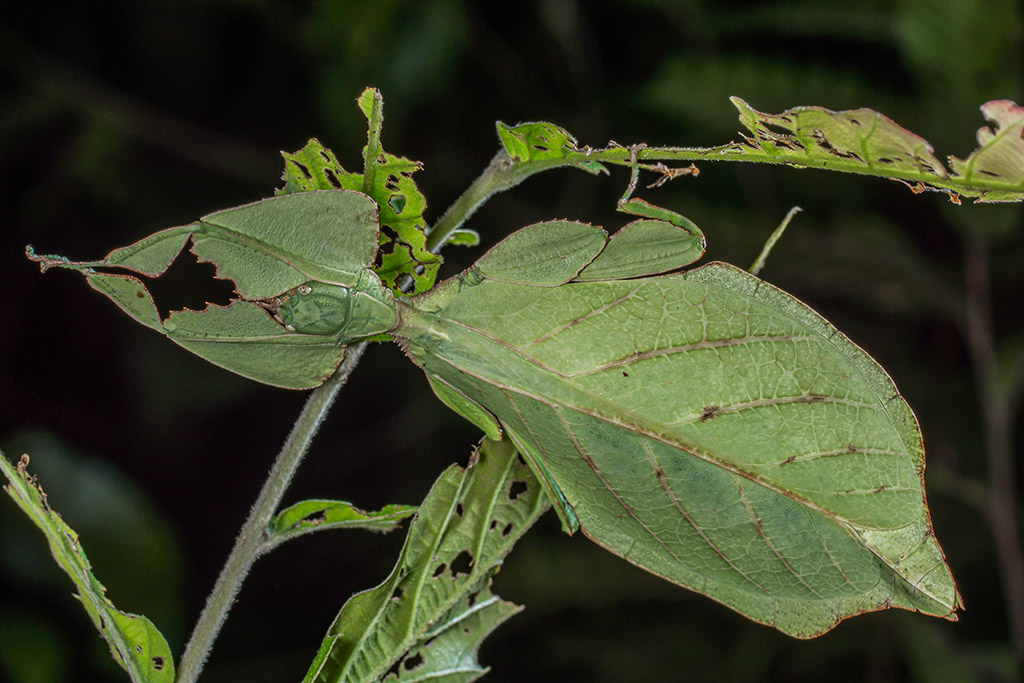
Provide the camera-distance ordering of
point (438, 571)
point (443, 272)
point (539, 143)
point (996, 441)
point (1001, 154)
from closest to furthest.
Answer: point (1001, 154), point (539, 143), point (438, 571), point (996, 441), point (443, 272)

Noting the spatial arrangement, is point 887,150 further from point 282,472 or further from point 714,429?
point 282,472

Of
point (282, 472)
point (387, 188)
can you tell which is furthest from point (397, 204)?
point (282, 472)

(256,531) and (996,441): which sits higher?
(256,531)

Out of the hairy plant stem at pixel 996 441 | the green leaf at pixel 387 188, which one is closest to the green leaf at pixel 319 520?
the green leaf at pixel 387 188

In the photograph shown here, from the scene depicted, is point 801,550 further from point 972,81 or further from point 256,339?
point 972,81

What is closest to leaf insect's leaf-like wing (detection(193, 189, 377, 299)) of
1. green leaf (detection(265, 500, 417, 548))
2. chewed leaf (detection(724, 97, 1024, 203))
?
green leaf (detection(265, 500, 417, 548))
